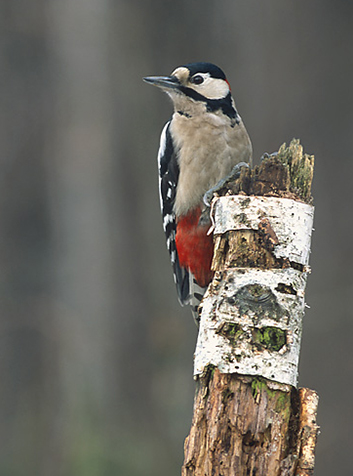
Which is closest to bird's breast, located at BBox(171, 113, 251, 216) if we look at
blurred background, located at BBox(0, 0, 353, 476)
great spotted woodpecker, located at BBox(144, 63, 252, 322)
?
great spotted woodpecker, located at BBox(144, 63, 252, 322)

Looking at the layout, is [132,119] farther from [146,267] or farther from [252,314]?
[252,314]

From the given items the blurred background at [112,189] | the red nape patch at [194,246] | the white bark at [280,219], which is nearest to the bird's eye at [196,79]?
the red nape patch at [194,246]

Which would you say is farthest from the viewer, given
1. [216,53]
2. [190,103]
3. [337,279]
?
[216,53]

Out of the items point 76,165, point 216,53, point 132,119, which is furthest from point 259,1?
point 76,165

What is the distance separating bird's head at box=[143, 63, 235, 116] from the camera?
373 cm

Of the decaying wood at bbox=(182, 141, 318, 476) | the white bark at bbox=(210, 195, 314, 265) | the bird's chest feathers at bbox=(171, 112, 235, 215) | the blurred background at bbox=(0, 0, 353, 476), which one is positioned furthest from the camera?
the blurred background at bbox=(0, 0, 353, 476)

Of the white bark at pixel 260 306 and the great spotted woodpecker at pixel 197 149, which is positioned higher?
the great spotted woodpecker at pixel 197 149

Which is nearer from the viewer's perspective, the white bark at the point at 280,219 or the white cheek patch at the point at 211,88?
the white bark at the point at 280,219

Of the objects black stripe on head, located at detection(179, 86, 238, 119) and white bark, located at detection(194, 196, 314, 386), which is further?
black stripe on head, located at detection(179, 86, 238, 119)

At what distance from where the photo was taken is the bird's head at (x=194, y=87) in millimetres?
3730

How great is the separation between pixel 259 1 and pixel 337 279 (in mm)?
2774

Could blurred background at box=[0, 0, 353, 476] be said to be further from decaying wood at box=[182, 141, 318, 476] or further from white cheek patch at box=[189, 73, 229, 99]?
decaying wood at box=[182, 141, 318, 476]

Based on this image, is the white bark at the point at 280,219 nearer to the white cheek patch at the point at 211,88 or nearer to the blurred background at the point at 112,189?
the white cheek patch at the point at 211,88

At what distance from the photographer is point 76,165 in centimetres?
688
